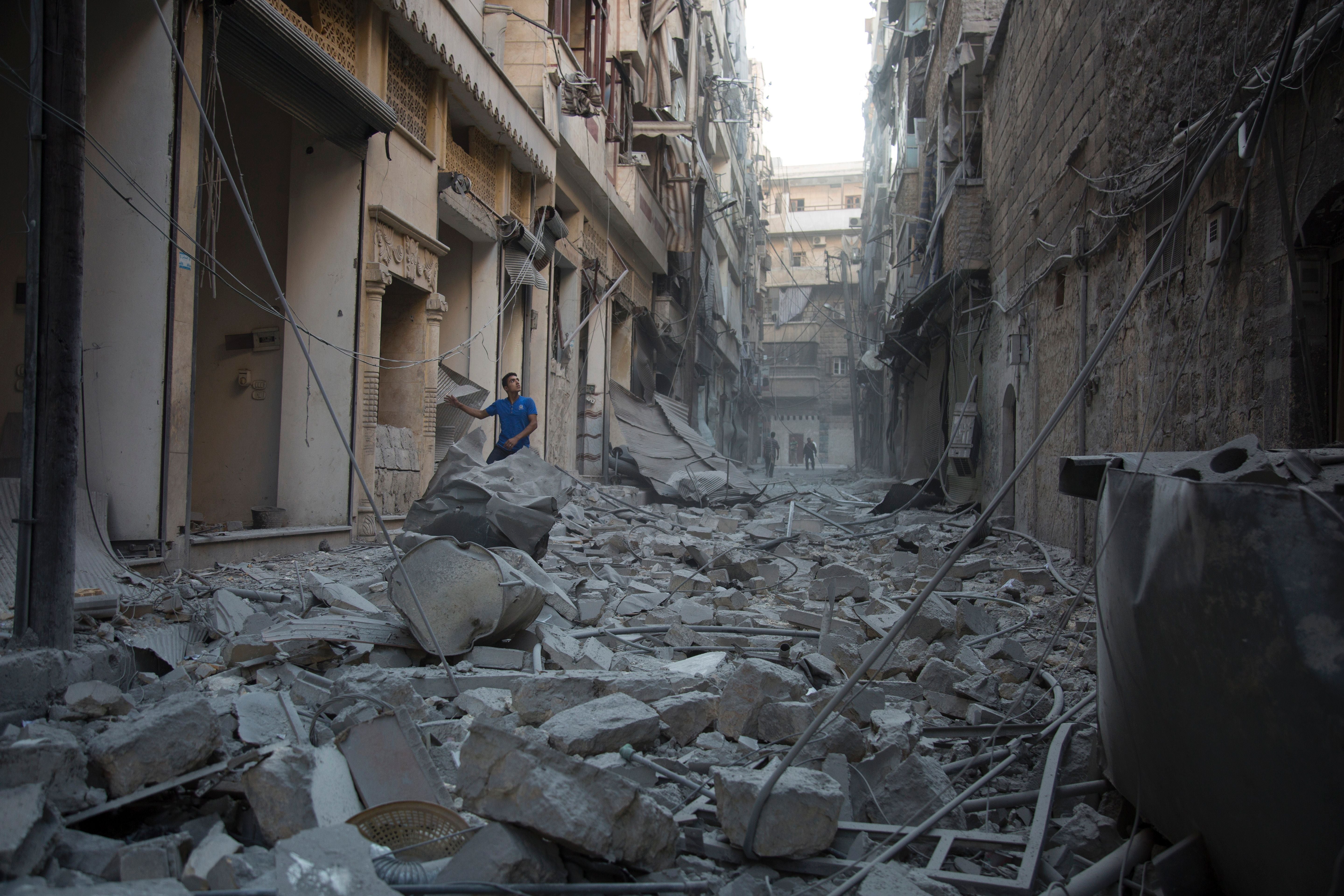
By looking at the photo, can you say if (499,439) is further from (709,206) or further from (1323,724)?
(709,206)

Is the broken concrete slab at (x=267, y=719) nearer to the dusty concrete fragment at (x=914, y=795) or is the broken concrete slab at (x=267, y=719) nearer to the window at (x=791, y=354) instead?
the dusty concrete fragment at (x=914, y=795)

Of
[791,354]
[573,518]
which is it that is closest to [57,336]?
[573,518]

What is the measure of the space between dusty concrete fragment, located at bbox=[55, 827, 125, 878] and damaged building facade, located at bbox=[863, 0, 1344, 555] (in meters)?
2.56

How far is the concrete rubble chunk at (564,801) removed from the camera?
1906mm

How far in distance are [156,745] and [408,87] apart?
8309 mm

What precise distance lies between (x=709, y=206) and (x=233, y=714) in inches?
1012

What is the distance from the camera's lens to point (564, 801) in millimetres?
1912

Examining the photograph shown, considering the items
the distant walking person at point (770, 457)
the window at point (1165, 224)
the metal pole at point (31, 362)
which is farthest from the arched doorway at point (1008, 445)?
the distant walking person at point (770, 457)

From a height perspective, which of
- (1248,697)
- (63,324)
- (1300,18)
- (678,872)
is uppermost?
(1300,18)

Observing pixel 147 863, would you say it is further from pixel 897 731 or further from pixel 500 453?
pixel 500 453

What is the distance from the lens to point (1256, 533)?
1650 mm

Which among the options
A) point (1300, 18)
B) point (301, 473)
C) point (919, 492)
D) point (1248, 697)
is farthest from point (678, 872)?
point (919, 492)

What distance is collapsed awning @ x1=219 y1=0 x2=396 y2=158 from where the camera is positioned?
611 cm

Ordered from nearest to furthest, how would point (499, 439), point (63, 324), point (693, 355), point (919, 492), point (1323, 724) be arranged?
1. point (1323, 724)
2. point (63, 324)
3. point (499, 439)
4. point (919, 492)
5. point (693, 355)
